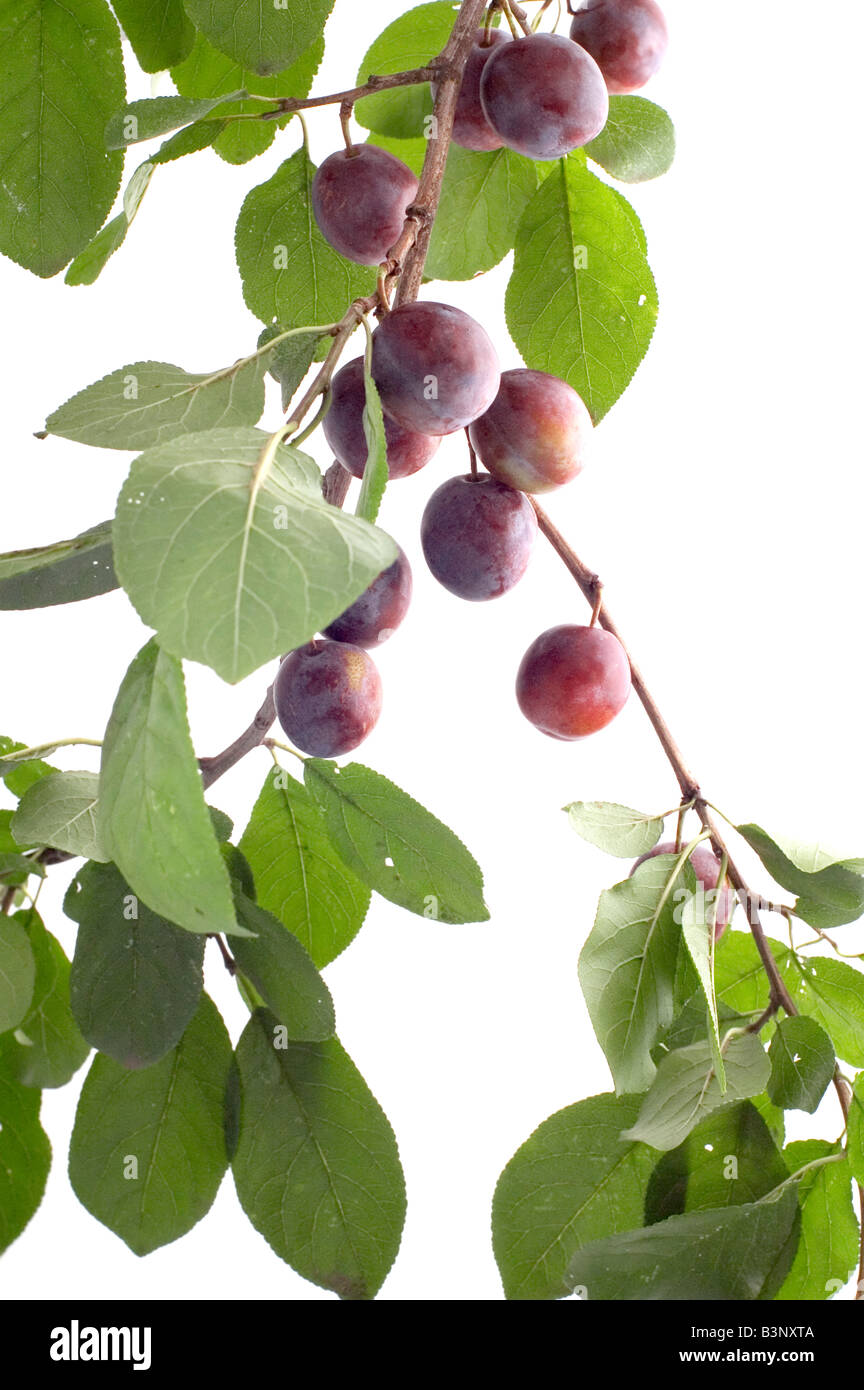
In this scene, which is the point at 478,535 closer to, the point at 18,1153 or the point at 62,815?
the point at 62,815

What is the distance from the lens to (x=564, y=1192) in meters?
0.43

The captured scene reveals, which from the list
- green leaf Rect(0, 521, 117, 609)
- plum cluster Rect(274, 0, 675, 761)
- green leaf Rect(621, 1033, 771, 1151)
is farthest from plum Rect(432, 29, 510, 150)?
green leaf Rect(621, 1033, 771, 1151)

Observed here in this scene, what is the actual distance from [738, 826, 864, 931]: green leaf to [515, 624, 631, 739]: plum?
66mm

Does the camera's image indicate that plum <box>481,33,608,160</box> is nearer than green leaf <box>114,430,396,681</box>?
No

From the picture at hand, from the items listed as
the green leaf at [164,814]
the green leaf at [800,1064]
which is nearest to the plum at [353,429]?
the green leaf at [164,814]

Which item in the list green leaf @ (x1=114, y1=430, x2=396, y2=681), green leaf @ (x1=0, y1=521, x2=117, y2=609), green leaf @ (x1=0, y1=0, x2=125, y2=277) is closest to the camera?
green leaf @ (x1=114, y1=430, x2=396, y2=681)

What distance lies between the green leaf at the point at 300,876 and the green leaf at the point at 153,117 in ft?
0.75

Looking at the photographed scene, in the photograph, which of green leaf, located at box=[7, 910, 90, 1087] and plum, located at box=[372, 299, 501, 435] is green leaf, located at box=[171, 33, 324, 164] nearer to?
plum, located at box=[372, 299, 501, 435]

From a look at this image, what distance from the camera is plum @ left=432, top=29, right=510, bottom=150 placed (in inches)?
17.1

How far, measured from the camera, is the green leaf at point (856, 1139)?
41cm

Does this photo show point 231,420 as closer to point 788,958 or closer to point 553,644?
point 553,644

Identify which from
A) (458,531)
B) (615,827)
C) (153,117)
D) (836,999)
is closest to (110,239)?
(153,117)

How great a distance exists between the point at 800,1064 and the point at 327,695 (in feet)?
0.64

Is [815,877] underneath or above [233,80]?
underneath
